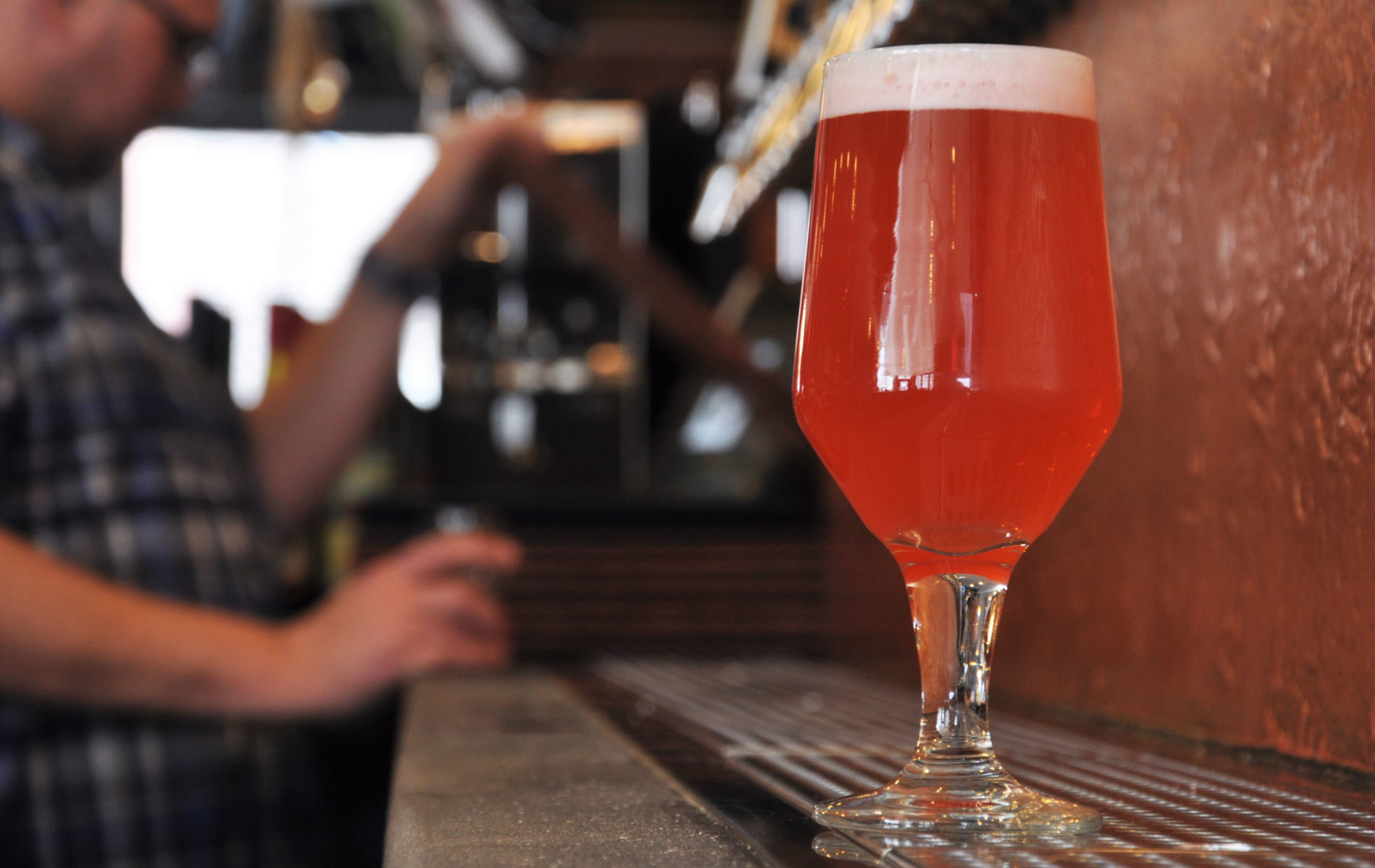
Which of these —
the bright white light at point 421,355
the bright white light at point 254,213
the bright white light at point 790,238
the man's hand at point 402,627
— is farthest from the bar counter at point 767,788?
the bright white light at point 254,213

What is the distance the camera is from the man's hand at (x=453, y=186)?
6.36 feet

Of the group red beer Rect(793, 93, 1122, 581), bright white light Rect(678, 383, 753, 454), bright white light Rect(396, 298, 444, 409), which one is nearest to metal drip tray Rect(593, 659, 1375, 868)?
red beer Rect(793, 93, 1122, 581)

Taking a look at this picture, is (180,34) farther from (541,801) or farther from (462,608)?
(541,801)

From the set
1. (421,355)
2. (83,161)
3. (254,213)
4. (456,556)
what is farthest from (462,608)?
(254,213)

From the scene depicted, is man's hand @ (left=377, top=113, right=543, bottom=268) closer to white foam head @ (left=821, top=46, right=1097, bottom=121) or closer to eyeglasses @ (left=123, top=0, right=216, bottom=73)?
eyeglasses @ (left=123, top=0, right=216, bottom=73)

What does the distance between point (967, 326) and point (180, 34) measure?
4.54 ft

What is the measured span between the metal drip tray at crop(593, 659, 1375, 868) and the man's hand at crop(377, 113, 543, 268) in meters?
0.99

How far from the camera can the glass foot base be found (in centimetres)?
50

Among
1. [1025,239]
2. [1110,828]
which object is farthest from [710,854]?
[1025,239]

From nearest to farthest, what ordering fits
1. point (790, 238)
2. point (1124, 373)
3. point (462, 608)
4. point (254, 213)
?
point (1124, 373) → point (462, 608) → point (790, 238) → point (254, 213)

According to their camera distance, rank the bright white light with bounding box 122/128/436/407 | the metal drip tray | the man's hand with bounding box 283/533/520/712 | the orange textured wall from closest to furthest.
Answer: the metal drip tray
the orange textured wall
the man's hand with bounding box 283/533/520/712
the bright white light with bounding box 122/128/436/407

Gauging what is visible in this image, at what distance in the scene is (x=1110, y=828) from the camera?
0.52 metres

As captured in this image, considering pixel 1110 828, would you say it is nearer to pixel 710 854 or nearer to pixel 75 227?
pixel 710 854

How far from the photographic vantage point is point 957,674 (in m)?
0.52
